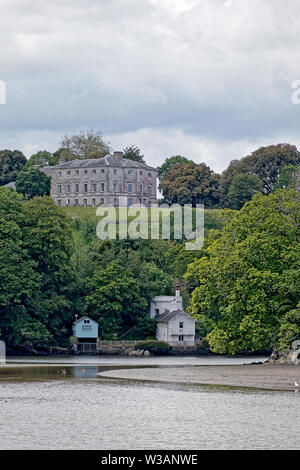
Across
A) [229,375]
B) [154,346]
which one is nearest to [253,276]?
[229,375]

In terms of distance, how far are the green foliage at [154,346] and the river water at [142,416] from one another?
52646mm

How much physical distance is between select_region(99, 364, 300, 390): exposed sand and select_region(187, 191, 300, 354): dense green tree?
7.15 feet

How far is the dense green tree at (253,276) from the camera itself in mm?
64375

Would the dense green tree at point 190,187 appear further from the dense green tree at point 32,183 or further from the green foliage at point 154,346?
→ the green foliage at point 154,346

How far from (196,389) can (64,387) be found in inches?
325

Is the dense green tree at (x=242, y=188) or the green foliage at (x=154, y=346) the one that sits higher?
the dense green tree at (x=242, y=188)

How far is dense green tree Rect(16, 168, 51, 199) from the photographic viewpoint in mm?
191375

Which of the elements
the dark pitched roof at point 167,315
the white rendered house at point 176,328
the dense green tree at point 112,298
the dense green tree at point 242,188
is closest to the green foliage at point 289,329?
the dense green tree at point 112,298

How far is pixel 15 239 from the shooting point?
104 metres

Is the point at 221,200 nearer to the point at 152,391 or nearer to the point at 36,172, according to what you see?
the point at 36,172

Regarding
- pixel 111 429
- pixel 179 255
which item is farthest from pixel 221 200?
pixel 111 429

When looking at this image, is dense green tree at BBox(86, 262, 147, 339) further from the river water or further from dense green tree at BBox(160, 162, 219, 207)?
dense green tree at BBox(160, 162, 219, 207)

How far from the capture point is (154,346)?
117m
